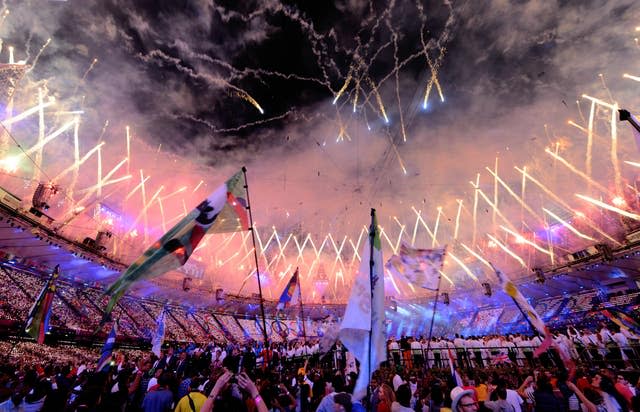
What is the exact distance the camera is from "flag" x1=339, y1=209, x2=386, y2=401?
4535mm

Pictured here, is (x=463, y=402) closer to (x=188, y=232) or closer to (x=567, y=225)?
(x=188, y=232)

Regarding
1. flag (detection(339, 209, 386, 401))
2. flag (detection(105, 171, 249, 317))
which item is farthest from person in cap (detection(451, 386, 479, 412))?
flag (detection(105, 171, 249, 317))

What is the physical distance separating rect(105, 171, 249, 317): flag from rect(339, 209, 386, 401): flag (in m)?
3.20

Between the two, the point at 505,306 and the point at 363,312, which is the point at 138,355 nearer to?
the point at 363,312

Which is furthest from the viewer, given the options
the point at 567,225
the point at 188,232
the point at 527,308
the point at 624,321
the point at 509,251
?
the point at 509,251

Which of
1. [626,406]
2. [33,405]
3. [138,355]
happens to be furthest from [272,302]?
[626,406]

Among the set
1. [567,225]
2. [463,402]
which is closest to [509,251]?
[567,225]

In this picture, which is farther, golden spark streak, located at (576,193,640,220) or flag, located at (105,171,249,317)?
golden spark streak, located at (576,193,640,220)

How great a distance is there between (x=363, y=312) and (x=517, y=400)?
12.8ft

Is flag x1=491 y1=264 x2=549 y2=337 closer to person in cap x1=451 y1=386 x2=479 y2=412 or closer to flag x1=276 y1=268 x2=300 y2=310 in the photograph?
person in cap x1=451 y1=386 x2=479 y2=412

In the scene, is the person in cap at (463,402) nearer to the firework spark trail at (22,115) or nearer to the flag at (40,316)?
the flag at (40,316)

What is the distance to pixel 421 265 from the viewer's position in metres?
12.7

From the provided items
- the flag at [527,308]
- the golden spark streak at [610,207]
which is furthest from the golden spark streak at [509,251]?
the flag at [527,308]

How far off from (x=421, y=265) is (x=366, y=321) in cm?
885
